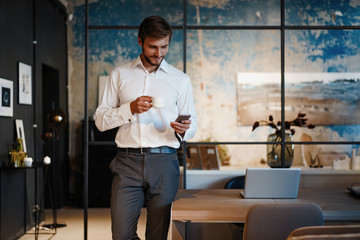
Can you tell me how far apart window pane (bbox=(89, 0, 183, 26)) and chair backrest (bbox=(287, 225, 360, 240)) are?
23.0 feet

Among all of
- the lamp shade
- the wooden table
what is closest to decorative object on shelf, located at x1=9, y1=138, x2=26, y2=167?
the lamp shade

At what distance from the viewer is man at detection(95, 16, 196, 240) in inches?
102

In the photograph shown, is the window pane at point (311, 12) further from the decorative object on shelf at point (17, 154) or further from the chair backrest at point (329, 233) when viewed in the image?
the chair backrest at point (329, 233)

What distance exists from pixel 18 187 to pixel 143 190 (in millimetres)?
3525

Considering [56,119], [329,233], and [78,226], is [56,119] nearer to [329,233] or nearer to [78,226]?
[78,226]

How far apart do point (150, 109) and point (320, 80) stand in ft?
20.6

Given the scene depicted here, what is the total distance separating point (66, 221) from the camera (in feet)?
21.9

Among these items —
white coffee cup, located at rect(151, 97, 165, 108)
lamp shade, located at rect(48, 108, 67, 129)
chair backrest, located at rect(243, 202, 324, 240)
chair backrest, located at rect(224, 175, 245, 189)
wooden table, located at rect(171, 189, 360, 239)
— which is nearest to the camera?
chair backrest, located at rect(243, 202, 324, 240)

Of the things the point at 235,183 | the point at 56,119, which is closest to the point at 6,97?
the point at 56,119

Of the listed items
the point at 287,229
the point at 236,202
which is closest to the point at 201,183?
the point at 236,202

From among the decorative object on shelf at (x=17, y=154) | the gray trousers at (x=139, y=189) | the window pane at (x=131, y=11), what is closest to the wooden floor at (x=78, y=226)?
the decorative object on shelf at (x=17, y=154)

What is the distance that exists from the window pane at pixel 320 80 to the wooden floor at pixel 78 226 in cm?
335

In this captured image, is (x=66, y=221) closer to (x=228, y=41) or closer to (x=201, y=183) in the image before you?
(x=201, y=183)

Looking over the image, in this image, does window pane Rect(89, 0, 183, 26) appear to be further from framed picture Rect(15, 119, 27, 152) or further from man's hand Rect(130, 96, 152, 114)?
man's hand Rect(130, 96, 152, 114)
